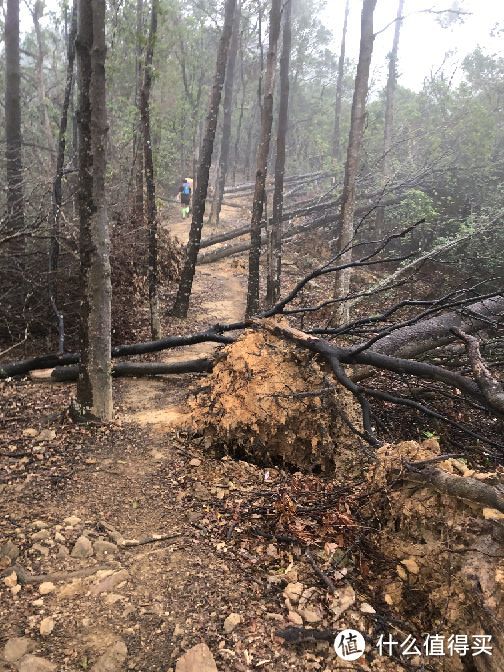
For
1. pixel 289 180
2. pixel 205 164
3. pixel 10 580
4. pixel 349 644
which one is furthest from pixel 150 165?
Answer: pixel 289 180

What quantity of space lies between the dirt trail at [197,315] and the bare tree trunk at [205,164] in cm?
65

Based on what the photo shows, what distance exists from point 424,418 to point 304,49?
28.9 m

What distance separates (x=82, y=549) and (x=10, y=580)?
18.1 inches

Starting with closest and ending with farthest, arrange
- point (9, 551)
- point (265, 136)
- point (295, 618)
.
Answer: point (295, 618) → point (9, 551) → point (265, 136)

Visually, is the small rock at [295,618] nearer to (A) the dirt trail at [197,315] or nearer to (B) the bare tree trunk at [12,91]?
(A) the dirt trail at [197,315]

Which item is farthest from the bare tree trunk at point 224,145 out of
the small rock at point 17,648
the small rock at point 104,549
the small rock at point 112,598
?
the small rock at point 17,648

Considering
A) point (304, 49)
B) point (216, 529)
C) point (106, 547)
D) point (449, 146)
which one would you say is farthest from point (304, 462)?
point (304, 49)

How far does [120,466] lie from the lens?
4465mm

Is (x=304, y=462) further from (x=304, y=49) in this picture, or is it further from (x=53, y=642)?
(x=304, y=49)

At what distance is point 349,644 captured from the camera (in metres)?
2.58

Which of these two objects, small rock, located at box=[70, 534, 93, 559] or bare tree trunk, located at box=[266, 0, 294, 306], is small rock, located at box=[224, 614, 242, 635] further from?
bare tree trunk, located at box=[266, 0, 294, 306]

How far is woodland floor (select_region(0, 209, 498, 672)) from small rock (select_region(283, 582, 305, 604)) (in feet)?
0.14

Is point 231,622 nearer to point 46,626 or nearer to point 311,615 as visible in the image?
point 311,615

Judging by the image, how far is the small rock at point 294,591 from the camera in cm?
284
